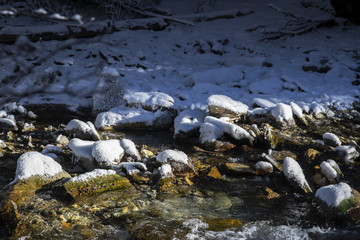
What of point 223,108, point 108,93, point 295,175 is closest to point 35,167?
point 108,93

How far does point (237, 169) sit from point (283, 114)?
1822 mm

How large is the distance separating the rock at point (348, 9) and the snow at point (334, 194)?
271 inches

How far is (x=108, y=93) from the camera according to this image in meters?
5.89

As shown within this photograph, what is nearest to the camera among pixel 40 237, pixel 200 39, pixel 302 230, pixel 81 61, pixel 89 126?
pixel 40 237

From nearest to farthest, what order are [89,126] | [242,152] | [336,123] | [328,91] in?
[242,152] < [89,126] < [336,123] < [328,91]

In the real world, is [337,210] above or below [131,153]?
above

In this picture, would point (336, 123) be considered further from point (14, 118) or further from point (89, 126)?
point (14, 118)

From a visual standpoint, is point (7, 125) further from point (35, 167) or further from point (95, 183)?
point (95, 183)

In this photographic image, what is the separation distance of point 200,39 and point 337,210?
6.35 m

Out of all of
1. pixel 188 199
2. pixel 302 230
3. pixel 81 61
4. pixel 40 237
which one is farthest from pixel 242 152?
pixel 81 61

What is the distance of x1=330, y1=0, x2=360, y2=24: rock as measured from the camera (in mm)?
8250

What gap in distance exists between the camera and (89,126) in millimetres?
4895

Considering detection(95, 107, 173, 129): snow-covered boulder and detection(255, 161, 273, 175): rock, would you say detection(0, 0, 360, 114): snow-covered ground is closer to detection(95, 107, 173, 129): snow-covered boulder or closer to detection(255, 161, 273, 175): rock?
detection(95, 107, 173, 129): snow-covered boulder

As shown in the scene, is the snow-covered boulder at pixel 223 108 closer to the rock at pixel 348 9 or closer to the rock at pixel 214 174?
the rock at pixel 214 174
